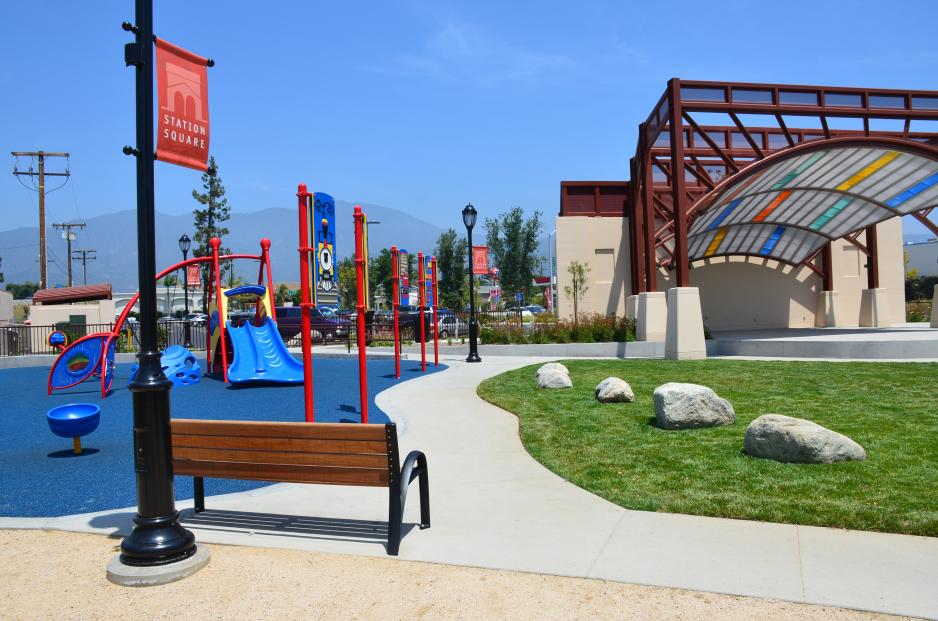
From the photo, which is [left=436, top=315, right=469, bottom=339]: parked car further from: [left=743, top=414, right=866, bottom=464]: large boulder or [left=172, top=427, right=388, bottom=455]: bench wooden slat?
[left=172, top=427, right=388, bottom=455]: bench wooden slat

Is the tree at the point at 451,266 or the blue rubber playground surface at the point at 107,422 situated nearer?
the blue rubber playground surface at the point at 107,422

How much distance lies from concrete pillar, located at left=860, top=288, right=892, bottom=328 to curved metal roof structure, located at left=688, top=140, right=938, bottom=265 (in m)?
3.25

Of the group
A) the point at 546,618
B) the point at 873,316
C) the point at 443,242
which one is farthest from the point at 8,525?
the point at 443,242

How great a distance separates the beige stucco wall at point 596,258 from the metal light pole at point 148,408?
84.6 ft

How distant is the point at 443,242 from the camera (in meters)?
70.3

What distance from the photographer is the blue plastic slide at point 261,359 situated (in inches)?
635

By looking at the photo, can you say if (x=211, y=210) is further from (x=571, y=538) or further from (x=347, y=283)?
(x=571, y=538)

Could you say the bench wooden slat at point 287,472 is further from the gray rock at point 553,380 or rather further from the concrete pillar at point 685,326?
the concrete pillar at point 685,326

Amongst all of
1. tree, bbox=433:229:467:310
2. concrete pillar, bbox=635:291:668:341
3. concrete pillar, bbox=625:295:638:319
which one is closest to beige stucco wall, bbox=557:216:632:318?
concrete pillar, bbox=625:295:638:319

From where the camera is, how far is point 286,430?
17.1 ft

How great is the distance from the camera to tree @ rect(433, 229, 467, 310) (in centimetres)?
6781

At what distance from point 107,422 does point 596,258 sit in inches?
886

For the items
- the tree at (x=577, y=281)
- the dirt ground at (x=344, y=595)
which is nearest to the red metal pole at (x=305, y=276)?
the dirt ground at (x=344, y=595)

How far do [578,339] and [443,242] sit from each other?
4678 cm
